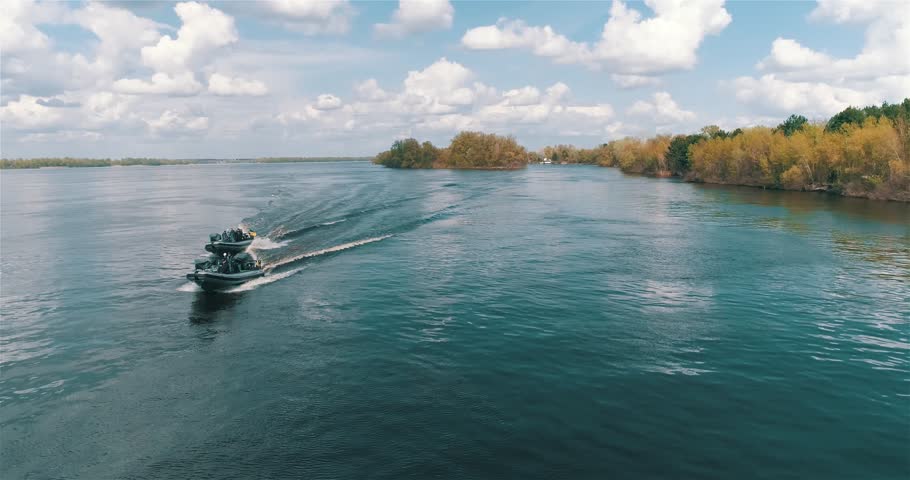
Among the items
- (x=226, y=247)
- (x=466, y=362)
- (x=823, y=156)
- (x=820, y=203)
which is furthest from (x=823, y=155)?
(x=226, y=247)

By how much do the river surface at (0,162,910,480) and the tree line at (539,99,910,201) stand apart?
4779 cm

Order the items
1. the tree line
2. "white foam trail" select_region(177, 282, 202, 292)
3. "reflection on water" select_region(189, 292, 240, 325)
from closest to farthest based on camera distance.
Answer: "reflection on water" select_region(189, 292, 240, 325)
"white foam trail" select_region(177, 282, 202, 292)
the tree line

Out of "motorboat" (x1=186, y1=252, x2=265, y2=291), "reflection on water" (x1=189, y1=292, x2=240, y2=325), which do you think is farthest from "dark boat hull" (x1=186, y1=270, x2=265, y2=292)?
"reflection on water" (x1=189, y1=292, x2=240, y2=325)

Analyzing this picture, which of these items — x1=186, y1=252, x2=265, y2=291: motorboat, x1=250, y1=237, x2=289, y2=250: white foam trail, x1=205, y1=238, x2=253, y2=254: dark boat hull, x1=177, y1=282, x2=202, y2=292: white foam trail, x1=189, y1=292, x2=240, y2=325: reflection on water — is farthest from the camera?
A: x1=250, y1=237, x2=289, y2=250: white foam trail

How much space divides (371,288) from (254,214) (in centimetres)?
5190

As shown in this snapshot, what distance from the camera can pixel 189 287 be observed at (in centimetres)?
4231

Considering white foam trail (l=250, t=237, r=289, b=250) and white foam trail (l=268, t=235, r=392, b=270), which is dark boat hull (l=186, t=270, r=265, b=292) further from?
white foam trail (l=250, t=237, r=289, b=250)

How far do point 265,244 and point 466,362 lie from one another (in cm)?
3991

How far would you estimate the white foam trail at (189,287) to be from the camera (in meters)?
41.7

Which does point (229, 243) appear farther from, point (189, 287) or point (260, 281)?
point (189, 287)

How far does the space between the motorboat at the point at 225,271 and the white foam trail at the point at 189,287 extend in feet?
4.39

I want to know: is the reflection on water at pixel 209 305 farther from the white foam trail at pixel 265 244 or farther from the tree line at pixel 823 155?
the tree line at pixel 823 155

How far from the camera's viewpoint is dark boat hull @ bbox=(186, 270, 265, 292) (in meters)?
39.9

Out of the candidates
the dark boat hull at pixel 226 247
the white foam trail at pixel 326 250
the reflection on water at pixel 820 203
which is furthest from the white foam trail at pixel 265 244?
the reflection on water at pixel 820 203
